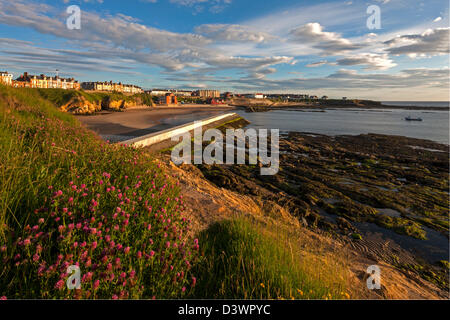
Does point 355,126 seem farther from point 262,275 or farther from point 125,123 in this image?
point 262,275

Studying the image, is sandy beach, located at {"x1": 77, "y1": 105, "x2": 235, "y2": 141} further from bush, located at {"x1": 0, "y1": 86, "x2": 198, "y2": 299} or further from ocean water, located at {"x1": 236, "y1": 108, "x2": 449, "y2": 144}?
ocean water, located at {"x1": 236, "y1": 108, "x2": 449, "y2": 144}

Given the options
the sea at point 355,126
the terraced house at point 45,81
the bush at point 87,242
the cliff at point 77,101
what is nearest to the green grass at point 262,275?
the bush at point 87,242

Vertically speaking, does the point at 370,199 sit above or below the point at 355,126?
below

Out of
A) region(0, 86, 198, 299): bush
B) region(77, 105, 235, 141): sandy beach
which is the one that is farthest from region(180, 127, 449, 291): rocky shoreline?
region(77, 105, 235, 141): sandy beach

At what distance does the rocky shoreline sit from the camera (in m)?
7.01

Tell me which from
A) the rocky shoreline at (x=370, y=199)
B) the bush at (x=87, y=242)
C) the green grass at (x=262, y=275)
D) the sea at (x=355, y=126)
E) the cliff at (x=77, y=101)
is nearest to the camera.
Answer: the bush at (x=87, y=242)

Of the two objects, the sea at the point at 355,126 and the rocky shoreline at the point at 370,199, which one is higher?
the sea at the point at 355,126

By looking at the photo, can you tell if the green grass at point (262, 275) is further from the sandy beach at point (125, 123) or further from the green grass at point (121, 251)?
the sandy beach at point (125, 123)

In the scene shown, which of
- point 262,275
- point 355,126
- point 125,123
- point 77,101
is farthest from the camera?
point 355,126

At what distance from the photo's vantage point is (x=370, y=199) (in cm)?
1055

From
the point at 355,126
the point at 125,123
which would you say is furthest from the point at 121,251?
the point at 355,126

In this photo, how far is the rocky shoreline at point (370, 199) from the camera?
701 centimetres

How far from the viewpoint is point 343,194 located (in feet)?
36.0
